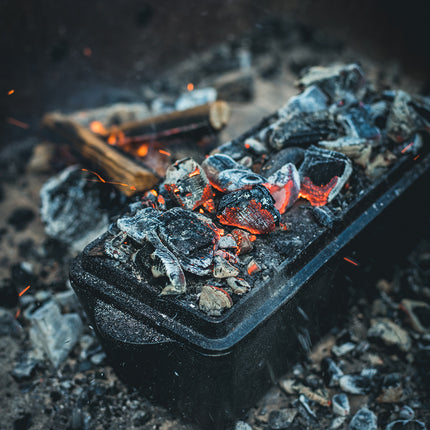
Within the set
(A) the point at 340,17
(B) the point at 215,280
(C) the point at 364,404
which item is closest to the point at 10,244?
(B) the point at 215,280

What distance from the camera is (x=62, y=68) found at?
4625 mm

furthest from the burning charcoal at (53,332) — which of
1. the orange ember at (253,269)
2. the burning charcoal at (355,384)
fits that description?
the burning charcoal at (355,384)

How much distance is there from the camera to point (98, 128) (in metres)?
3.85

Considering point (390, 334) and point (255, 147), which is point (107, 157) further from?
point (390, 334)

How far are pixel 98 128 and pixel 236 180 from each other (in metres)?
2.25

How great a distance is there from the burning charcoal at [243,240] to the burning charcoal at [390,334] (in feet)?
4.21

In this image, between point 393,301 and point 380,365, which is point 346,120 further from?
point 380,365

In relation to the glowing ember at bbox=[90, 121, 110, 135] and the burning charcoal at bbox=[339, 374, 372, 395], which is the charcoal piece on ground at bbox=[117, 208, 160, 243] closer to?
the burning charcoal at bbox=[339, 374, 372, 395]

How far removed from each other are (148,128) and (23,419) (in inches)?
93.0

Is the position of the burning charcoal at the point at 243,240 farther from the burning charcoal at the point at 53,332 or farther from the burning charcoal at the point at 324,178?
the burning charcoal at the point at 53,332

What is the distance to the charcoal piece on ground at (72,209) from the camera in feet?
10.5

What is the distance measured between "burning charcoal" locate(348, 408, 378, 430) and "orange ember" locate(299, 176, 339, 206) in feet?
4.06

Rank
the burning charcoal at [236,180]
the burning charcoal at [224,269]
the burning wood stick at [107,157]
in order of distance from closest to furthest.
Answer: the burning charcoal at [224,269]
the burning charcoal at [236,180]
the burning wood stick at [107,157]

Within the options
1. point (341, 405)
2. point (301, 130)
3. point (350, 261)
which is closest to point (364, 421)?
point (341, 405)
